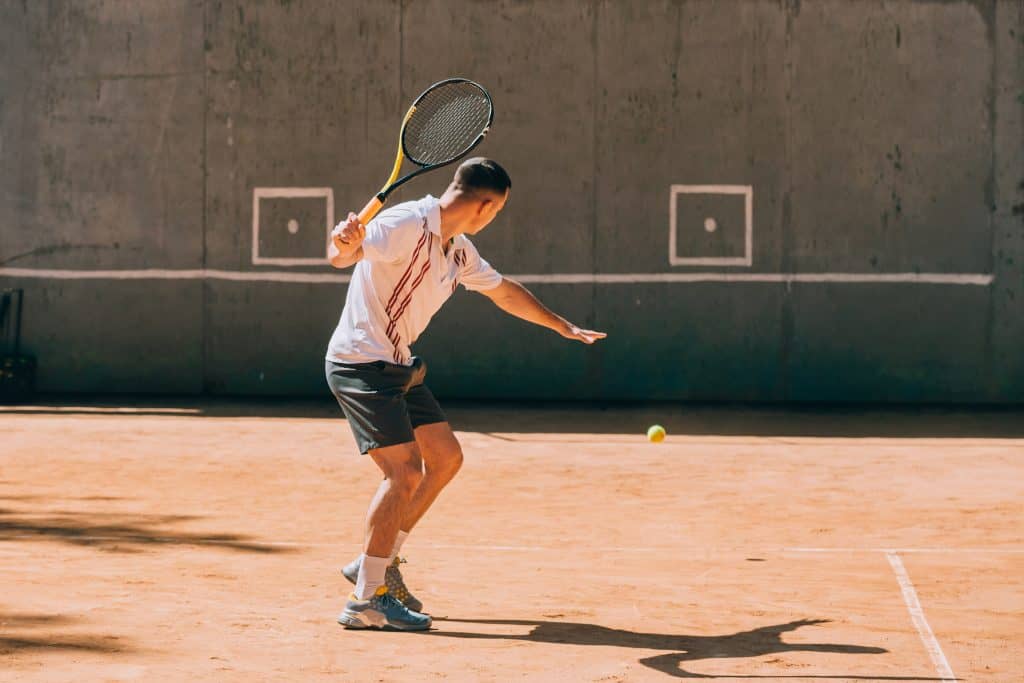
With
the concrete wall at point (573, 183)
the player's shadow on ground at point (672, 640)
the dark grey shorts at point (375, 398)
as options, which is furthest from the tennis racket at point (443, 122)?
the concrete wall at point (573, 183)

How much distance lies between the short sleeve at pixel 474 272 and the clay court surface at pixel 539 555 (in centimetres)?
128

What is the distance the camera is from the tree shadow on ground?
17.5 ft

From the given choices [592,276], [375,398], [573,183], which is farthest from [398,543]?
[573,183]

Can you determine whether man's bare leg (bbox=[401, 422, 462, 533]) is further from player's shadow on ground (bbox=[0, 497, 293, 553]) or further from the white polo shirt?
player's shadow on ground (bbox=[0, 497, 293, 553])

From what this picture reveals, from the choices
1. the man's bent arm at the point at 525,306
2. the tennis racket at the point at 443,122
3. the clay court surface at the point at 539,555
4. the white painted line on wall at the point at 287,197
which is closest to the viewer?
the clay court surface at the point at 539,555

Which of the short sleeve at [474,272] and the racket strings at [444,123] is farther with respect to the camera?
the racket strings at [444,123]

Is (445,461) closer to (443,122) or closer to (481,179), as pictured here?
(481,179)

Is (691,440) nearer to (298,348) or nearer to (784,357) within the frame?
(784,357)

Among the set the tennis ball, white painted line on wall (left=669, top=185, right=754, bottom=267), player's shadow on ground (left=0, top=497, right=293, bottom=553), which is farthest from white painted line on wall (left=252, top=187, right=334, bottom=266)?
player's shadow on ground (left=0, top=497, right=293, bottom=553)

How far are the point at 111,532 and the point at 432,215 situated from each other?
311cm

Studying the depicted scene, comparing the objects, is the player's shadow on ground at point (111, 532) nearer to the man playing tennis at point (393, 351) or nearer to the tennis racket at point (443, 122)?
the man playing tennis at point (393, 351)

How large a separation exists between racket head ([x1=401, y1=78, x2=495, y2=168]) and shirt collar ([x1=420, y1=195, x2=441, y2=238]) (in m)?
0.93

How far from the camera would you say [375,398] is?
227 inches

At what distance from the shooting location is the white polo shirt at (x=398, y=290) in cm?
570
